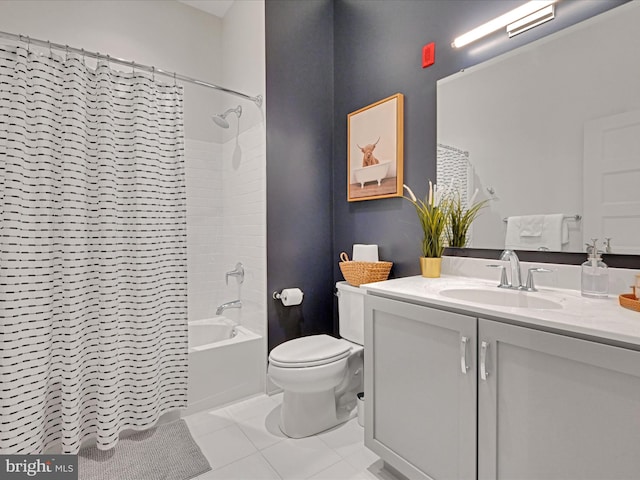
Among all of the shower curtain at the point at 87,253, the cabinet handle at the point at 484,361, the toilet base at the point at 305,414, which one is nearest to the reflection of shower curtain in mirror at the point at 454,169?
the cabinet handle at the point at 484,361

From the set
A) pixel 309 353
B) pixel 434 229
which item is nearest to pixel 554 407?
pixel 434 229

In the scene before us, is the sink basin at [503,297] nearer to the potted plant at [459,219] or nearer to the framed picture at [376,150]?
the potted plant at [459,219]

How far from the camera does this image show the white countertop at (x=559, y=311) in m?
0.87

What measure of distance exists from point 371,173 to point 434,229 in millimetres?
634

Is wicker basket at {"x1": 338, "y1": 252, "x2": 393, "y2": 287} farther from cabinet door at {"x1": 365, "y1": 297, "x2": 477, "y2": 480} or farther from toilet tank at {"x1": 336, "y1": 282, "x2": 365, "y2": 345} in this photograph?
cabinet door at {"x1": 365, "y1": 297, "x2": 477, "y2": 480}

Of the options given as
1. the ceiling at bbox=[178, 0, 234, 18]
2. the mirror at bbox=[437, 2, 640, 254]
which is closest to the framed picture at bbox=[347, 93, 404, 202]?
the mirror at bbox=[437, 2, 640, 254]

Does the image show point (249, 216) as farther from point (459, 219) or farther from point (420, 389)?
point (420, 389)

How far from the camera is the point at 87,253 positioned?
5.27 feet

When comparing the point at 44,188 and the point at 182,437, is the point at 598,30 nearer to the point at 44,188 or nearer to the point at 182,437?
the point at 44,188

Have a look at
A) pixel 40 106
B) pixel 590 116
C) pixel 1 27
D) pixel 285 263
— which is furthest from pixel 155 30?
pixel 590 116

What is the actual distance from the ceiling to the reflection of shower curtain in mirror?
210 cm

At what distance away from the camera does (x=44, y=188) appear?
147cm

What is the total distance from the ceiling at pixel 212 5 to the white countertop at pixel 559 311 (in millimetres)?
2551

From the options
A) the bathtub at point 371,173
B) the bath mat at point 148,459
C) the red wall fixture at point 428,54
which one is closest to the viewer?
the bath mat at point 148,459
